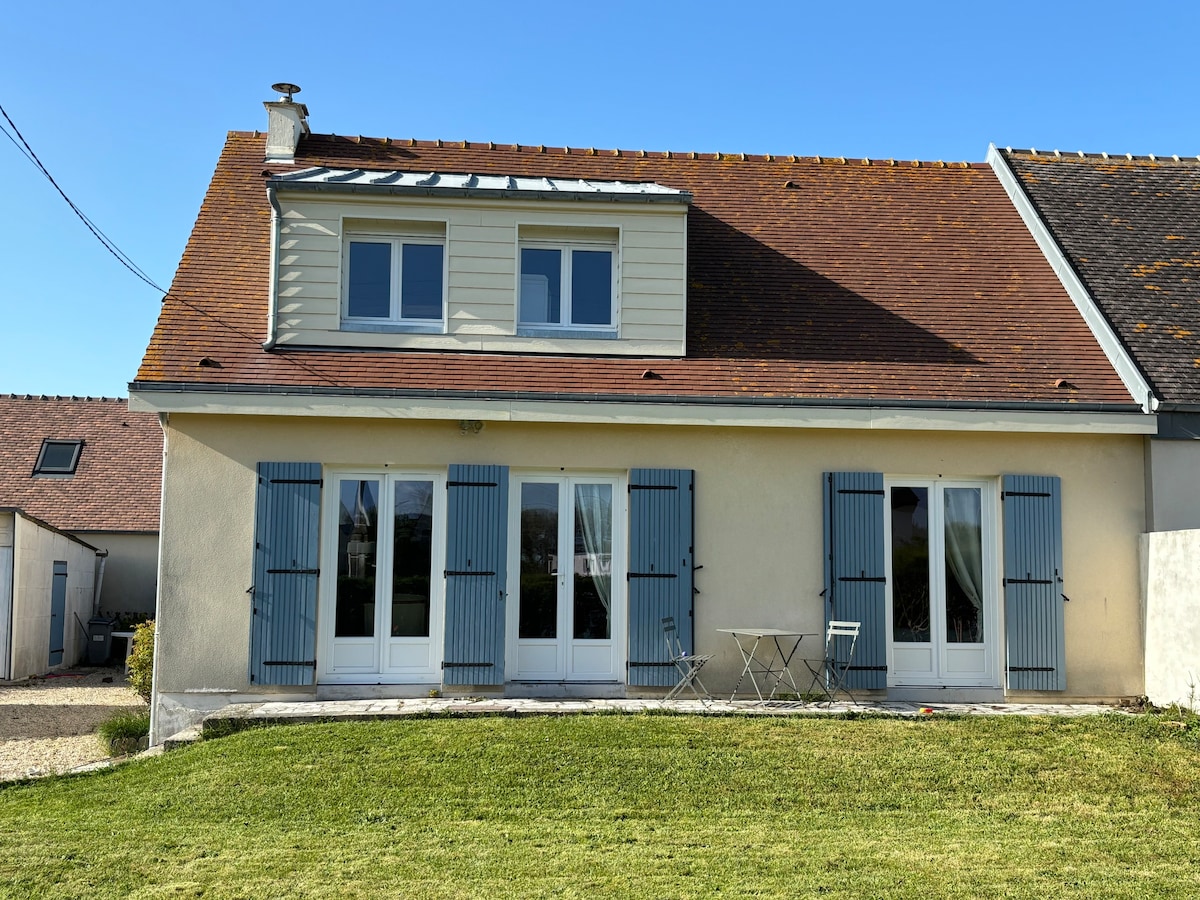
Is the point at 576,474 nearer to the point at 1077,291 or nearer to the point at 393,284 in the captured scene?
the point at 393,284

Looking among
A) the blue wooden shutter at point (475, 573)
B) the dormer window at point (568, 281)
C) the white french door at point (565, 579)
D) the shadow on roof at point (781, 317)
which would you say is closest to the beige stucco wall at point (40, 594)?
the blue wooden shutter at point (475, 573)

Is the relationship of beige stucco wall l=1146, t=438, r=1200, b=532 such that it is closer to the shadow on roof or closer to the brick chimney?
the shadow on roof

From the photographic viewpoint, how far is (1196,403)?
10562mm

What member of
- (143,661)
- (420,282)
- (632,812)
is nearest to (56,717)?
(143,661)

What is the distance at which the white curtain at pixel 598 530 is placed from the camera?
10641 millimetres

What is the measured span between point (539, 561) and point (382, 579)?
4.82ft

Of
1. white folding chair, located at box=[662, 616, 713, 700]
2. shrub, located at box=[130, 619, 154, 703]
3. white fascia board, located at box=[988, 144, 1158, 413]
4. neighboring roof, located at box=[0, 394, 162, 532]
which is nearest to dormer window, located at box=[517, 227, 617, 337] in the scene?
white folding chair, located at box=[662, 616, 713, 700]

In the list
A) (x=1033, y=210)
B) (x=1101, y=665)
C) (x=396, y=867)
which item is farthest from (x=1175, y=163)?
(x=396, y=867)

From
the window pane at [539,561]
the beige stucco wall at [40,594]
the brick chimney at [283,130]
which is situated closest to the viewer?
the window pane at [539,561]

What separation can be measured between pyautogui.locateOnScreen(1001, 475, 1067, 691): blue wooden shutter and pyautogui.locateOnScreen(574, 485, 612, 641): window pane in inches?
148

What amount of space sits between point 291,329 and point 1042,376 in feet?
24.1

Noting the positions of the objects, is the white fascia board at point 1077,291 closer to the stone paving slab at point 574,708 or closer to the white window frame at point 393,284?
the stone paving slab at point 574,708

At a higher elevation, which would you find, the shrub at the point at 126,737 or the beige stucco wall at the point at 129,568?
the beige stucco wall at the point at 129,568

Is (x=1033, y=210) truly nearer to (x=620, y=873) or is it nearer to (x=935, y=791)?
(x=935, y=791)
